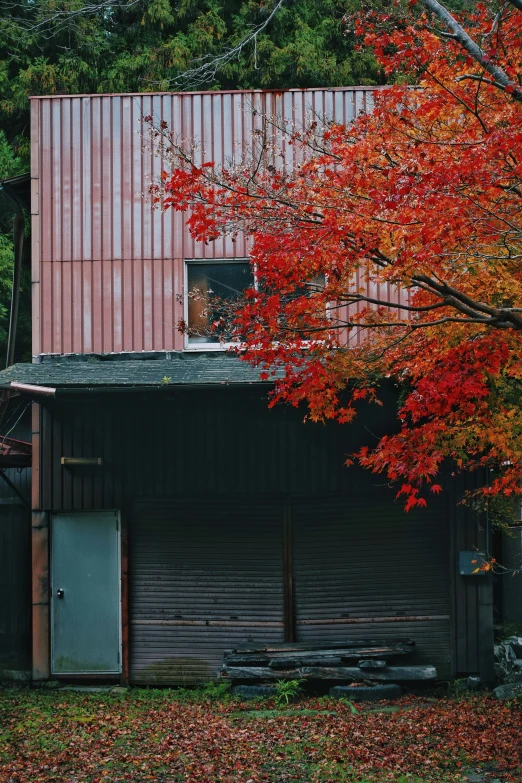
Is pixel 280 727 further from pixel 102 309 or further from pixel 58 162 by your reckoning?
pixel 58 162

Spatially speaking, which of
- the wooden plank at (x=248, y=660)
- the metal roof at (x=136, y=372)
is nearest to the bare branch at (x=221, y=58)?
the metal roof at (x=136, y=372)

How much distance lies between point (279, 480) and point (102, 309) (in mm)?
4176

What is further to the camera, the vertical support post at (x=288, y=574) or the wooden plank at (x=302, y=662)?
the vertical support post at (x=288, y=574)

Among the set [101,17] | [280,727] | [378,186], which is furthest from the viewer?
[101,17]

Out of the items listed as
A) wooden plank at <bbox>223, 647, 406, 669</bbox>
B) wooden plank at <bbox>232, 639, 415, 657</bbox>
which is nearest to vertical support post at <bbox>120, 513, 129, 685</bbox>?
wooden plank at <bbox>232, 639, 415, 657</bbox>

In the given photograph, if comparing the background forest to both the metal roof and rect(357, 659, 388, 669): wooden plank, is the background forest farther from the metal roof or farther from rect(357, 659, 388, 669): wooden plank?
rect(357, 659, 388, 669): wooden plank

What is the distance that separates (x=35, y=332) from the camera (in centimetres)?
1627

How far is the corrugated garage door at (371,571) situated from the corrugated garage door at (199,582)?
49 centimetres

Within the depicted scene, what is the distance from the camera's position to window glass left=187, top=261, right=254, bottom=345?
1612 cm

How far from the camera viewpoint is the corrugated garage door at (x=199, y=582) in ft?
51.5

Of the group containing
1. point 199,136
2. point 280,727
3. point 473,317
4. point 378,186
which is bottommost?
point 280,727

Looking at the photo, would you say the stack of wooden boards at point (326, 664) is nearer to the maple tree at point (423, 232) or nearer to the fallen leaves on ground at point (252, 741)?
the fallen leaves on ground at point (252, 741)

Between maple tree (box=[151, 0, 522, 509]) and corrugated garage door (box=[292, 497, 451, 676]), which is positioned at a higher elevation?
maple tree (box=[151, 0, 522, 509])

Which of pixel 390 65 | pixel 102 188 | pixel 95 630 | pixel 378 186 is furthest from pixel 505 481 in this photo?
pixel 102 188
